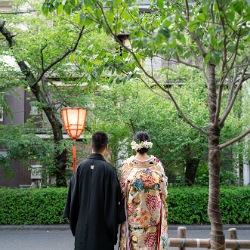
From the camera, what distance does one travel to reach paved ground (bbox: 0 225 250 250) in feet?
30.5

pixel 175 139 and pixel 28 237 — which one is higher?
pixel 175 139

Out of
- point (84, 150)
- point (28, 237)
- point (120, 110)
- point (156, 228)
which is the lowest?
point (28, 237)

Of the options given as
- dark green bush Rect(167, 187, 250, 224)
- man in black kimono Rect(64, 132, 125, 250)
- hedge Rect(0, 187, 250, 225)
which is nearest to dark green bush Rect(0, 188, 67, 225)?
hedge Rect(0, 187, 250, 225)

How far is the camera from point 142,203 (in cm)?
496

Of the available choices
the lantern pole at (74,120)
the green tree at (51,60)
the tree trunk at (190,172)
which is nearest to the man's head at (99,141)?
the lantern pole at (74,120)

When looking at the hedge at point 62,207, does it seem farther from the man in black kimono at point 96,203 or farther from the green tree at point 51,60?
the man in black kimono at point 96,203

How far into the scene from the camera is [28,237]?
1036cm

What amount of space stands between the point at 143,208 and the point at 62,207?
708 centimetres

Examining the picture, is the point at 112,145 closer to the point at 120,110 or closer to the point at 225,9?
the point at 120,110

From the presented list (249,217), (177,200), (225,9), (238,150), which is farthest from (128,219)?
(238,150)

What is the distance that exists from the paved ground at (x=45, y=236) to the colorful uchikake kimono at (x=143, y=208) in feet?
14.9

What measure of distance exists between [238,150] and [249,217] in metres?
2.16

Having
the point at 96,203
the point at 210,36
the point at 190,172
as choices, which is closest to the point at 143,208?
the point at 96,203

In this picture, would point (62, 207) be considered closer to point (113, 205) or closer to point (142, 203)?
point (142, 203)
